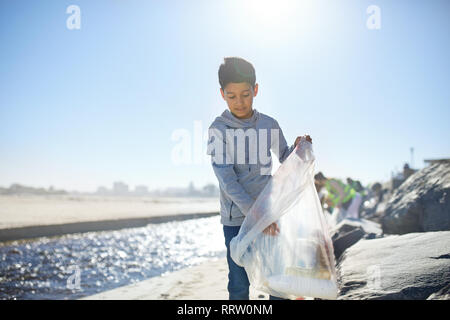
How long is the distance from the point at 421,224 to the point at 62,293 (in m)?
5.93

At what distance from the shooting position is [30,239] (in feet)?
39.8

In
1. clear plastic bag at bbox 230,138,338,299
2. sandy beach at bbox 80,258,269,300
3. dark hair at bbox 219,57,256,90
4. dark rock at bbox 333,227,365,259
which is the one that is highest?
dark hair at bbox 219,57,256,90

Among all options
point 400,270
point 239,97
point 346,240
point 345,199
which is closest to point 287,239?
point 239,97

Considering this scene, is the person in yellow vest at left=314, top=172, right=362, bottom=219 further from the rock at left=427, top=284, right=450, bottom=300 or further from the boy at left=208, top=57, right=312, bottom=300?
the boy at left=208, top=57, right=312, bottom=300

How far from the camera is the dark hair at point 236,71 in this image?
2.07 metres

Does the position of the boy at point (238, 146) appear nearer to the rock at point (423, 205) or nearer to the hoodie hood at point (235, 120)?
the hoodie hood at point (235, 120)

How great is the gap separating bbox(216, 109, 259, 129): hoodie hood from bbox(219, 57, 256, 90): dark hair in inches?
7.4

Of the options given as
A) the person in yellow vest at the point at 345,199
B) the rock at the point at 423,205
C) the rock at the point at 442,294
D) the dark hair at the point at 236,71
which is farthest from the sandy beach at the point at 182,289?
the person in yellow vest at the point at 345,199

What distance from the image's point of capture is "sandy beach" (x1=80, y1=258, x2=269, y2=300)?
455cm

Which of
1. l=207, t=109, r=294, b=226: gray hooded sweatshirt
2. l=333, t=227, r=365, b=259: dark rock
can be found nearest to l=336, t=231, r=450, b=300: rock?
Result: l=207, t=109, r=294, b=226: gray hooded sweatshirt

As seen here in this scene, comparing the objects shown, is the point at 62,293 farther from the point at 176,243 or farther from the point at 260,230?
the point at 176,243

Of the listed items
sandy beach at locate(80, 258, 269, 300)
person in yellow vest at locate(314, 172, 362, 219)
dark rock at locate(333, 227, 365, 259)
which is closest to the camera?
sandy beach at locate(80, 258, 269, 300)

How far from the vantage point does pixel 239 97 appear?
2.12 m
